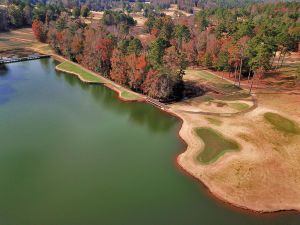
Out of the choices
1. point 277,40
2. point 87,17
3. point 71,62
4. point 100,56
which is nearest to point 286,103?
point 277,40

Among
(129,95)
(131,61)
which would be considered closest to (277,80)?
(131,61)

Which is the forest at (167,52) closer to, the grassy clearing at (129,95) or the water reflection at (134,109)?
the grassy clearing at (129,95)

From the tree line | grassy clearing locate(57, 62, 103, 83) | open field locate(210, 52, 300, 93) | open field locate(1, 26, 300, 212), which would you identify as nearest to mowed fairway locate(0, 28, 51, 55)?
the tree line

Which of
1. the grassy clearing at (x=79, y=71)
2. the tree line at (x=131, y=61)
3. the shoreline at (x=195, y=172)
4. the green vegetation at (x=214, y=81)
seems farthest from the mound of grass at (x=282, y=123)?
the grassy clearing at (x=79, y=71)

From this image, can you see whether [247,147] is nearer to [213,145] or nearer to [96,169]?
[213,145]

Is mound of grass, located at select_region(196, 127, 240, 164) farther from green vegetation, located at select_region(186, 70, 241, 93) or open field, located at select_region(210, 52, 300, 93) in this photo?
open field, located at select_region(210, 52, 300, 93)

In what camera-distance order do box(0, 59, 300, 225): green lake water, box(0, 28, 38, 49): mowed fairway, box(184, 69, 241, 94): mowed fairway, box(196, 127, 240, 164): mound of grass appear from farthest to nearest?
box(0, 28, 38, 49): mowed fairway
box(184, 69, 241, 94): mowed fairway
box(196, 127, 240, 164): mound of grass
box(0, 59, 300, 225): green lake water

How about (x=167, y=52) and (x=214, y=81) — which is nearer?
(x=167, y=52)
